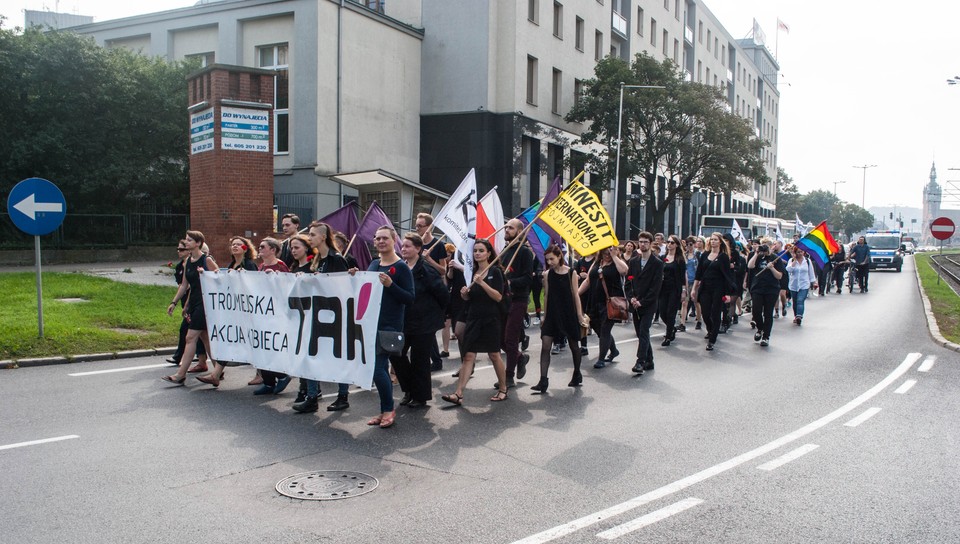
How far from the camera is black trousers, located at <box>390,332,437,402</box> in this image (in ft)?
25.2

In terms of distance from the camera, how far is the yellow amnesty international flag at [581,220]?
343 inches

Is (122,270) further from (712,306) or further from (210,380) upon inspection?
(712,306)

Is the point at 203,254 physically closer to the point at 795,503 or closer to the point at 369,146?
the point at 795,503

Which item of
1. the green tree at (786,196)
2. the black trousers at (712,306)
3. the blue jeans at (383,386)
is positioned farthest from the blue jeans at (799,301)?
the green tree at (786,196)

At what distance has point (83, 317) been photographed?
507 inches

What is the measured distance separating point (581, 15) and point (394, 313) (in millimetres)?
39147

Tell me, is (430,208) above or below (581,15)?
below

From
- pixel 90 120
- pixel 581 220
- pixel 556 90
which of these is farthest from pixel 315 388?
pixel 556 90

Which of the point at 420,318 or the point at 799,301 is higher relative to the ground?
the point at 420,318

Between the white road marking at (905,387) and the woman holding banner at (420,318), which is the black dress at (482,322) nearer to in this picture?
the woman holding banner at (420,318)

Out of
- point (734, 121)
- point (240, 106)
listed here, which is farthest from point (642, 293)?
point (734, 121)

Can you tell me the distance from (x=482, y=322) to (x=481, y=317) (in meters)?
0.05

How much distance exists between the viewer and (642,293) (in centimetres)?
1074

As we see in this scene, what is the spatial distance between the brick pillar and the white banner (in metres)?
9.87
